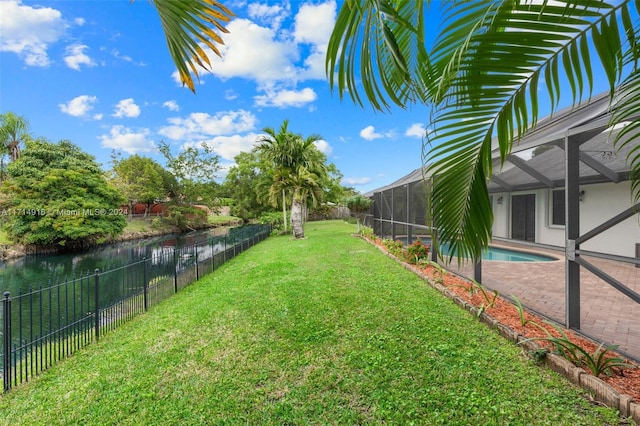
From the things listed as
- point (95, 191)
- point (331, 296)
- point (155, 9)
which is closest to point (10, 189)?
point (95, 191)

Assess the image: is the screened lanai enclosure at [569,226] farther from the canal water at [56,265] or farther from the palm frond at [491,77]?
the canal water at [56,265]

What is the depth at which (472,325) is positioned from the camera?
389 cm

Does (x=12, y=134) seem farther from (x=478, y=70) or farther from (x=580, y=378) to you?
(x=580, y=378)

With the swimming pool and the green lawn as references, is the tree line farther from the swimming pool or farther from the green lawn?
the green lawn

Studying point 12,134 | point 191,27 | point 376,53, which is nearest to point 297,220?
point 191,27

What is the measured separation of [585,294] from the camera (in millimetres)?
5098

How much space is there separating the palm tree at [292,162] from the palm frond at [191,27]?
13.3 meters

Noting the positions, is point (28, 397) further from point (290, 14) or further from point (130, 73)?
point (130, 73)

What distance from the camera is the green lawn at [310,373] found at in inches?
96.2

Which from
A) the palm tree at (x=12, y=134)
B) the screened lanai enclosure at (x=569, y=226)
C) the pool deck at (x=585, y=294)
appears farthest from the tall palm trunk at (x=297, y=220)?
the palm tree at (x=12, y=134)

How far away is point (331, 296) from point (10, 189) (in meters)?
20.1

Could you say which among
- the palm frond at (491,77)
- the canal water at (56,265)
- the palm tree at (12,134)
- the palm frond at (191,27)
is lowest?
the canal water at (56,265)

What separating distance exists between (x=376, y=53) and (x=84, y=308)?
28.6 feet

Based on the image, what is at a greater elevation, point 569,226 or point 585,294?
point 569,226
